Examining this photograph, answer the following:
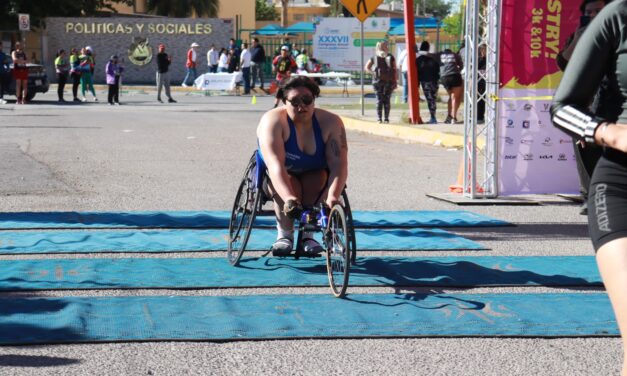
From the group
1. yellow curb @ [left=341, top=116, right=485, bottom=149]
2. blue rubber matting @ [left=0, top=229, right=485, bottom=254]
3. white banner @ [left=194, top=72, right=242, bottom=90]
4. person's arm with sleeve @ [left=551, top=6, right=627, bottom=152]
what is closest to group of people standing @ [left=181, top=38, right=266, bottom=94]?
white banner @ [left=194, top=72, right=242, bottom=90]

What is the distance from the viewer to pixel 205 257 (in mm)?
8383

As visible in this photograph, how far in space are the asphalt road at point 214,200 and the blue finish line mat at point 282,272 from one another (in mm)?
230

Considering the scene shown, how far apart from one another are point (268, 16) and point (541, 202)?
9883 centimetres

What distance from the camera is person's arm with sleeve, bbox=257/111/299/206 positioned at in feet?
23.9

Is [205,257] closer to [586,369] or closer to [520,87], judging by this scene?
[586,369]

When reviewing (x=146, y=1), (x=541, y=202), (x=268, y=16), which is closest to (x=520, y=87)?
(x=541, y=202)

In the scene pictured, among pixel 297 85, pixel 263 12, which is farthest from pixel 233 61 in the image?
pixel 263 12

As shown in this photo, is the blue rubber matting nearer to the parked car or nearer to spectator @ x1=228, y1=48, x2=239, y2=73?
the parked car

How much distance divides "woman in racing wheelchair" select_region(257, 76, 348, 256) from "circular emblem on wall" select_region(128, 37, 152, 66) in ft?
137

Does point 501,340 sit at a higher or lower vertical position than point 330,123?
lower

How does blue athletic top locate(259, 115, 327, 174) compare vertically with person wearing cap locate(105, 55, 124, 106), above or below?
above

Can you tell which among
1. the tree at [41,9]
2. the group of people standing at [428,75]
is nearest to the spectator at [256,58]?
the tree at [41,9]

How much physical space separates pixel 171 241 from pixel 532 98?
15.8 ft

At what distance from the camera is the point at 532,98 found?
39.0ft
